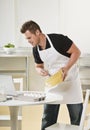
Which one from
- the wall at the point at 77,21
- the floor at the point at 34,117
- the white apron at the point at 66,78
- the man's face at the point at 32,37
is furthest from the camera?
the wall at the point at 77,21

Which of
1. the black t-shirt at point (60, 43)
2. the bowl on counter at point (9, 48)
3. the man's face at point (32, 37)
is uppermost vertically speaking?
the man's face at point (32, 37)

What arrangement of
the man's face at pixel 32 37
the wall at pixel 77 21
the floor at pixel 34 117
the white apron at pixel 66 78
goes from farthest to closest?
the wall at pixel 77 21 < the floor at pixel 34 117 < the white apron at pixel 66 78 < the man's face at pixel 32 37

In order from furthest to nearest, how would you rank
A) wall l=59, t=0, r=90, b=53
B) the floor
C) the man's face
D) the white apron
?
wall l=59, t=0, r=90, b=53 → the floor → the white apron → the man's face

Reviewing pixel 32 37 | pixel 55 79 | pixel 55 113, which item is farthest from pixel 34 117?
pixel 32 37

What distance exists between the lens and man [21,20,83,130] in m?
2.68

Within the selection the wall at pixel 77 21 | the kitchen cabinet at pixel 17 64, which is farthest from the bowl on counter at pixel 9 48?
the wall at pixel 77 21

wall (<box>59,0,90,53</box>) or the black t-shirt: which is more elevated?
the black t-shirt

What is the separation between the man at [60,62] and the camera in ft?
8.79

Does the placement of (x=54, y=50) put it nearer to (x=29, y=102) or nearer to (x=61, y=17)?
(x=29, y=102)

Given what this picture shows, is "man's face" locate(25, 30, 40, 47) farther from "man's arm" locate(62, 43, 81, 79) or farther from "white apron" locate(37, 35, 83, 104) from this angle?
"man's arm" locate(62, 43, 81, 79)

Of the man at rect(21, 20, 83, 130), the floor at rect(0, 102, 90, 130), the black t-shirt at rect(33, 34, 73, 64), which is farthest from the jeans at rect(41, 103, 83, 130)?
the floor at rect(0, 102, 90, 130)

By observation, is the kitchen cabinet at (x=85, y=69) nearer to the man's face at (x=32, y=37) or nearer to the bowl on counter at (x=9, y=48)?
the bowl on counter at (x=9, y=48)

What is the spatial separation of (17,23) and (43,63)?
2874 mm

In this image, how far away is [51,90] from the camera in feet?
8.85
